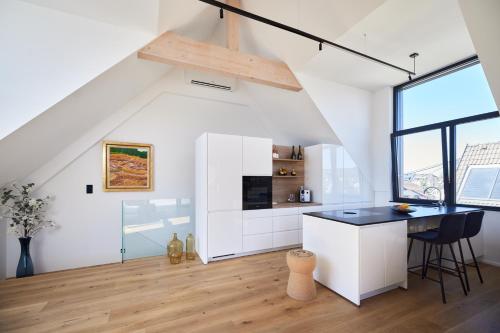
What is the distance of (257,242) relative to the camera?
3.80m

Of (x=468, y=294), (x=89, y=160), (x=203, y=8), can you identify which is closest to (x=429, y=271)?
(x=468, y=294)

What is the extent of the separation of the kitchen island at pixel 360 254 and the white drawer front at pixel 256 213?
125 cm

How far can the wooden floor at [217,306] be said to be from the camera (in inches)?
77.9

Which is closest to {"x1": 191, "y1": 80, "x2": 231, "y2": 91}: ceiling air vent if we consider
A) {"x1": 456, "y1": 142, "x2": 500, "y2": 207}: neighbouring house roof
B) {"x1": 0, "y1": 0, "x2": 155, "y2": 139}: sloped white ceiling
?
{"x1": 0, "y1": 0, "x2": 155, "y2": 139}: sloped white ceiling

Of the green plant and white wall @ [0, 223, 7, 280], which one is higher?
the green plant

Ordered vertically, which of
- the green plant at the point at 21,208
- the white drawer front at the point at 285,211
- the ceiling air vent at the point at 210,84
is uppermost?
the ceiling air vent at the point at 210,84

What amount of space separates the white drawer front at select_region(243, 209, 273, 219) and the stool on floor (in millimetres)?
1382

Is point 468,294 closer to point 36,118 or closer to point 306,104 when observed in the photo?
point 306,104

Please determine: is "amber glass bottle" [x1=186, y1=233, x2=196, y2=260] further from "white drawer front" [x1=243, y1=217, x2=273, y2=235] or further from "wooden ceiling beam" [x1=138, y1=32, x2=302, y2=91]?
"wooden ceiling beam" [x1=138, y1=32, x2=302, y2=91]

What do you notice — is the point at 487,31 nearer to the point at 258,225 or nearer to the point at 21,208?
the point at 258,225

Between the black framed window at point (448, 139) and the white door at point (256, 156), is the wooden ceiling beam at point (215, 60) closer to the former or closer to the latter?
the white door at point (256, 156)

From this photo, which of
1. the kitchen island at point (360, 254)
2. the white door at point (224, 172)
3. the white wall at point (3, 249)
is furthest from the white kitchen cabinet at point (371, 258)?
the white wall at point (3, 249)

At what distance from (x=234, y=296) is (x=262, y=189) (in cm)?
182

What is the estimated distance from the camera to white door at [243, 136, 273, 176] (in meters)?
3.76
